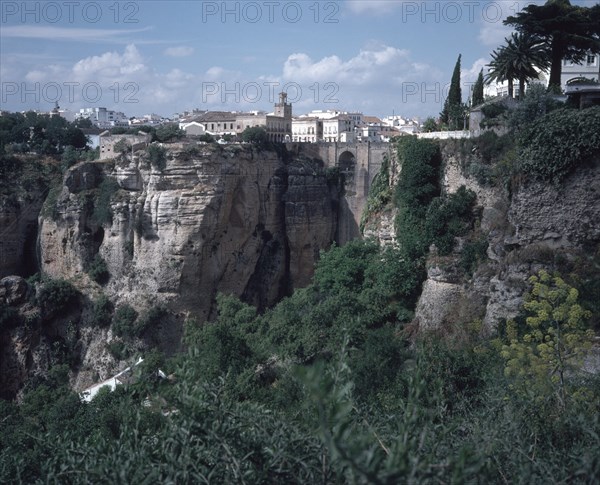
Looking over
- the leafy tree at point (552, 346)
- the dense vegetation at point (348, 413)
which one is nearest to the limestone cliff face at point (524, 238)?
the dense vegetation at point (348, 413)

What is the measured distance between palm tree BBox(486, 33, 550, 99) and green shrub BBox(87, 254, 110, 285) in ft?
54.0

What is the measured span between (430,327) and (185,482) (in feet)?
37.3

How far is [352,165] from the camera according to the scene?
3300 centimetres

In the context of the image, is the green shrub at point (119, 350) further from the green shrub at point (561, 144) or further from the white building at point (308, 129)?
the white building at point (308, 129)

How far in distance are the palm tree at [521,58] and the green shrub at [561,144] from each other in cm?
445

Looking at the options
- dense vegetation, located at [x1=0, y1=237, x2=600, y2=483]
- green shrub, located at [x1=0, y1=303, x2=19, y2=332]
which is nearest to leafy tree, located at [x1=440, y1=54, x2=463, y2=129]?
dense vegetation, located at [x1=0, y1=237, x2=600, y2=483]

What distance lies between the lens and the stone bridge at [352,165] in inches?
1272

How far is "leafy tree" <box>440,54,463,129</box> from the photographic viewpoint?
20461mm

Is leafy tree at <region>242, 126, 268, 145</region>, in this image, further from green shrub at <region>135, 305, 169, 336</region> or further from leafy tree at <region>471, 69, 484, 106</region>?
leafy tree at <region>471, 69, 484, 106</region>

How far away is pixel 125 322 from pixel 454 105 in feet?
45.8

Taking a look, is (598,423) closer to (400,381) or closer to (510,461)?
(510,461)

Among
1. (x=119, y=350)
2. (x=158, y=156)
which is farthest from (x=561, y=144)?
(x=119, y=350)

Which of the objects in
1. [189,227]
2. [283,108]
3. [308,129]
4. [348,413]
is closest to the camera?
[348,413]

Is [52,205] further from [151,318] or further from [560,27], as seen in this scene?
[560,27]
